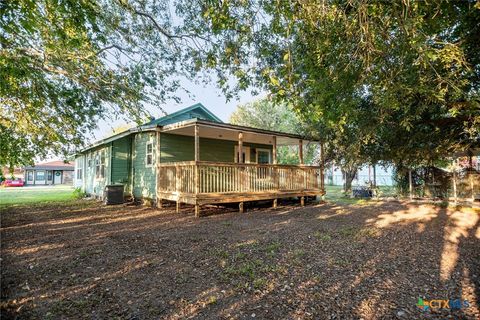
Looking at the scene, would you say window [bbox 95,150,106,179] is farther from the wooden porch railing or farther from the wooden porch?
the wooden porch railing

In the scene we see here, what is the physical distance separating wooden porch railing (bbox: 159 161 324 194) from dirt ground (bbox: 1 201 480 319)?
2.11 m

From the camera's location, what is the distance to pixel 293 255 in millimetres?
4430

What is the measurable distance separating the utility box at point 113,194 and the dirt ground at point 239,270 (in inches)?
181

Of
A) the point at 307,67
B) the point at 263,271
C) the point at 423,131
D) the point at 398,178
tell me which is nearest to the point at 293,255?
the point at 263,271

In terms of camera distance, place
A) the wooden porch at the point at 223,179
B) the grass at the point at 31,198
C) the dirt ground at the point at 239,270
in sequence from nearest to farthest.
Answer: the dirt ground at the point at 239,270
the wooden porch at the point at 223,179
the grass at the point at 31,198

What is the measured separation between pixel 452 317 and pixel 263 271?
2159 millimetres

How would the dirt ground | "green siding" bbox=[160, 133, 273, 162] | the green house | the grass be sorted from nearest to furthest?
the dirt ground < the green house < "green siding" bbox=[160, 133, 273, 162] < the grass

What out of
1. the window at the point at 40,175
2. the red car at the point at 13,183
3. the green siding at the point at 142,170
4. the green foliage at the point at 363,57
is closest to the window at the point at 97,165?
the green siding at the point at 142,170

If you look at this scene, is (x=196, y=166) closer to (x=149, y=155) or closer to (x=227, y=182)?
(x=227, y=182)

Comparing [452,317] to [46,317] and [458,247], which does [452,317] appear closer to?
[458,247]

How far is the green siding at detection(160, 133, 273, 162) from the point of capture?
11.1 meters

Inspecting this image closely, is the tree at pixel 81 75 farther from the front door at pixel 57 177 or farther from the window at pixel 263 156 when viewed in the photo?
the front door at pixel 57 177

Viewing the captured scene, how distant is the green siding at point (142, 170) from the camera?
37.1ft

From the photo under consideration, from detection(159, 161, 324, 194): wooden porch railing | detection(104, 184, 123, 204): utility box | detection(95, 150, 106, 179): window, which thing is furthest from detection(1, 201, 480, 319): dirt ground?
detection(95, 150, 106, 179): window
